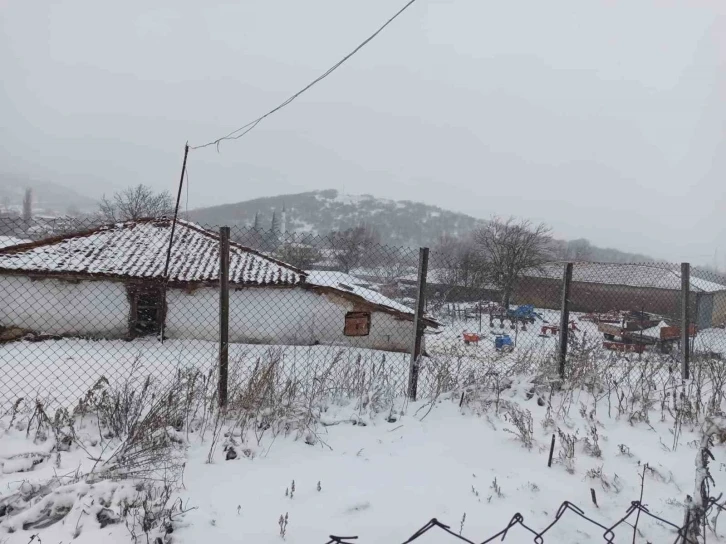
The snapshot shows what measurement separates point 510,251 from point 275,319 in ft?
89.4

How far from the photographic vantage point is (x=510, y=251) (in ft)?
121

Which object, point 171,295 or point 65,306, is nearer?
point 65,306

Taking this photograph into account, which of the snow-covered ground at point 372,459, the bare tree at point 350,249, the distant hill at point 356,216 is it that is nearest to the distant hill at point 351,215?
the distant hill at point 356,216

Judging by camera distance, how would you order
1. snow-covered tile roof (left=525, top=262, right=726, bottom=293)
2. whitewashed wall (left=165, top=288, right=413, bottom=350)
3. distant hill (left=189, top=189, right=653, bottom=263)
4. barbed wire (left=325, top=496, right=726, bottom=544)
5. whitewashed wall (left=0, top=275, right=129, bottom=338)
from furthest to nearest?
distant hill (left=189, top=189, right=653, bottom=263)
snow-covered tile roof (left=525, top=262, right=726, bottom=293)
whitewashed wall (left=165, top=288, right=413, bottom=350)
whitewashed wall (left=0, top=275, right=129, bottom=338)
barbed wire (left=325, top=496, right=726, bottom=544)

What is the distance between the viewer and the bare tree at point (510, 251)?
34938 millimetres

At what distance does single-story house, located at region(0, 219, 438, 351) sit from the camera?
13727 millimetres

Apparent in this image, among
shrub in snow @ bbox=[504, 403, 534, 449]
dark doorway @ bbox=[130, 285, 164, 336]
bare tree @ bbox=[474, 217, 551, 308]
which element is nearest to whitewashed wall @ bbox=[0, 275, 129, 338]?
dark doorway @ bbox=[130, 285, 164, 336]

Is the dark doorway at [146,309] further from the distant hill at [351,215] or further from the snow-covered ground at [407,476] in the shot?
the distant hill at [351,215]

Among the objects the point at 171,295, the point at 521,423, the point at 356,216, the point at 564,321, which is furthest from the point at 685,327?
the point at 356,216

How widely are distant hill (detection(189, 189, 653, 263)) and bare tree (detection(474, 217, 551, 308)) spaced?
2508 inches

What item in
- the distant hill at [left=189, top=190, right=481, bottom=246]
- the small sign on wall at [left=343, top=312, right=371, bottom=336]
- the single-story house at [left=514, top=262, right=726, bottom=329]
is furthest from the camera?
the distant hill at [left=189, top=190, right=481, bottom=246]

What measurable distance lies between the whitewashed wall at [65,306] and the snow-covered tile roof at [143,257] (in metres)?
0.59

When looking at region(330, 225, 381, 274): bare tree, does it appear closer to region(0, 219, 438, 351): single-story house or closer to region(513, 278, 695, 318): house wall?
region(0, 219, 438, 351): single-story house

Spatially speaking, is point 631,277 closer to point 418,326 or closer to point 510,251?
point 510,251
